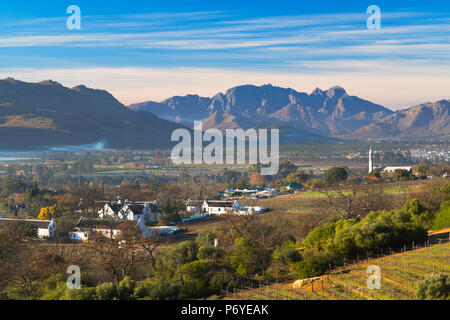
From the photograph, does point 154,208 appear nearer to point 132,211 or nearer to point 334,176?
point 132,211

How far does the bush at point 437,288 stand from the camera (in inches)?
588

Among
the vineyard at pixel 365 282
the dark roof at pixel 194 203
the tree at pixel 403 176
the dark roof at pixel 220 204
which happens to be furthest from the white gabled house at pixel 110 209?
the tree at pixel 403 176

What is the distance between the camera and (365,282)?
18703mm

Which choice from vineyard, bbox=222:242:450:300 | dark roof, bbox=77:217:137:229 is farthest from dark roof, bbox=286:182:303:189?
vineyard, bbox=222:242:450:300

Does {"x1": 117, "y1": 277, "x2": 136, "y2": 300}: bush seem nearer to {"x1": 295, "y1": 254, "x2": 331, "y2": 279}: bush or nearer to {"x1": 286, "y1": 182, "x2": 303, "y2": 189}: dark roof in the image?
{"x1": 295, "y1": 254, "x2": 331, "y2": 279}: bush

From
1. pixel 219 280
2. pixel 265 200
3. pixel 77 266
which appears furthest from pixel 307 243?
pixel 265 200

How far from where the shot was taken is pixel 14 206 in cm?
5931

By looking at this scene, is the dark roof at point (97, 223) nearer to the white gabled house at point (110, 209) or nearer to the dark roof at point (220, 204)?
the white gabled house at point (110, 209)

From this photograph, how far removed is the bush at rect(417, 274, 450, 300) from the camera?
1493cm

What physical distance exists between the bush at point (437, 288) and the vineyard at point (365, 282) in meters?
1.04

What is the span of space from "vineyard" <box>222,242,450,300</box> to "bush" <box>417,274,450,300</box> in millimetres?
1037
